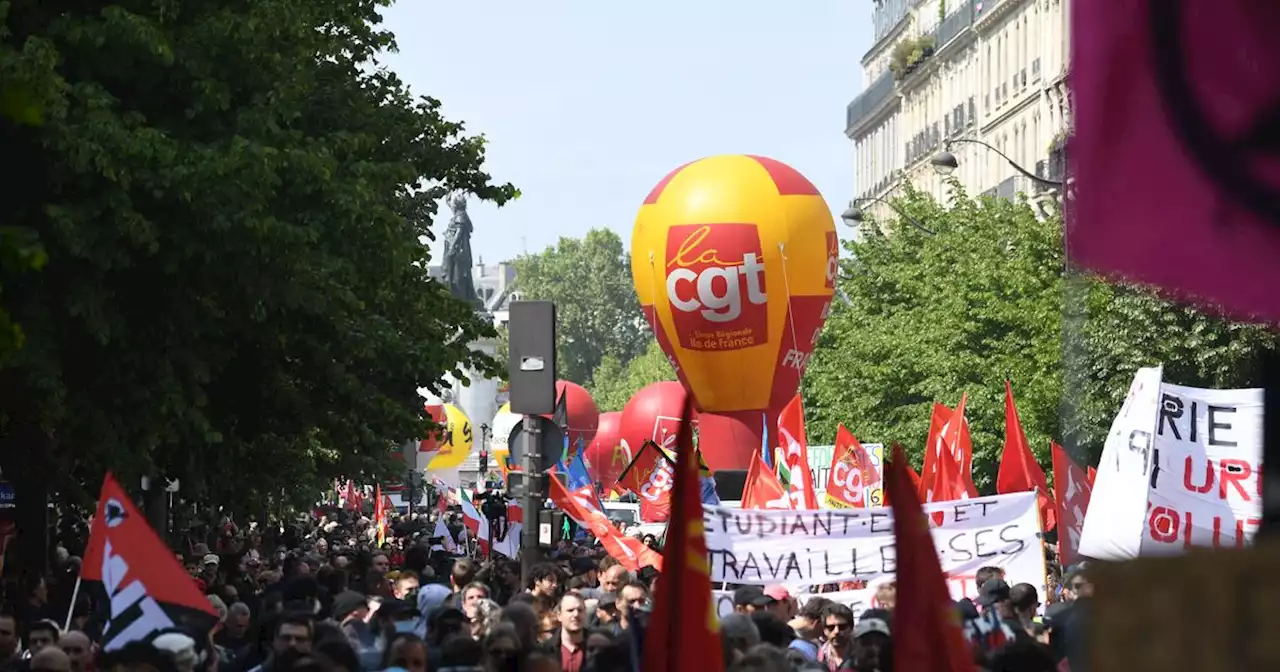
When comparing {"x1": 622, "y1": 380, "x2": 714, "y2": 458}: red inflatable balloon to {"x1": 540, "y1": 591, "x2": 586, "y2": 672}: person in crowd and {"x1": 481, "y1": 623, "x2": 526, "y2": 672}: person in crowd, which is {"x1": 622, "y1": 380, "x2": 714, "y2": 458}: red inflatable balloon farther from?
{"x1": 481, "y1": 623, "x2": 526, "y2": 672}: person in crowd

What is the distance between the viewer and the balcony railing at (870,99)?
317ft

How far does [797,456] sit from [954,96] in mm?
57939

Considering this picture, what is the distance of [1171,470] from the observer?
14.4m

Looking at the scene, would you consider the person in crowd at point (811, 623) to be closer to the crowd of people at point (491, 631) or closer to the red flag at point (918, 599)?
the crowd of people at point (491, 631)

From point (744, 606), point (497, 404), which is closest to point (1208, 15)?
point (744, 606)

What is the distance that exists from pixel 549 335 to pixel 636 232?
922 inches

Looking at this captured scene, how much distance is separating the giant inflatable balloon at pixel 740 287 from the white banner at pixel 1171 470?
81.9ft

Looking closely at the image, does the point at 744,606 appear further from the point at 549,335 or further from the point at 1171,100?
the point at 1171,100

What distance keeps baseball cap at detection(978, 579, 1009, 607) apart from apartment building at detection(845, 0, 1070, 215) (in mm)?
45309

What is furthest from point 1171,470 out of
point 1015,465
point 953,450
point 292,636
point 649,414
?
point 649,414

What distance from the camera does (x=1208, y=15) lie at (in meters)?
2.89

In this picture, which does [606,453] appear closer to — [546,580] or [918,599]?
[546,580]

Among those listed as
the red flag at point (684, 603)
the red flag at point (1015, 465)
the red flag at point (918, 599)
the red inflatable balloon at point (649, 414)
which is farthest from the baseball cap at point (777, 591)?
the red inflatable balloon at point (649, 414)

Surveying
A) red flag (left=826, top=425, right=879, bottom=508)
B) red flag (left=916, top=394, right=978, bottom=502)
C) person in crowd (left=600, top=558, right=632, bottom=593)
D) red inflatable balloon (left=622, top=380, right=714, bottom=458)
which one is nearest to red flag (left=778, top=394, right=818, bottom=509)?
red flag (left=826, top=425, right=879, bottom=508)
